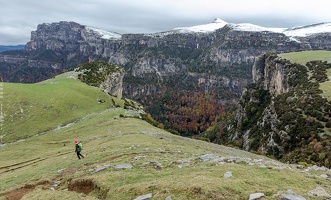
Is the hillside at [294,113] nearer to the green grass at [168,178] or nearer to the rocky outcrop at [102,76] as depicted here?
the green grass at [168,178]

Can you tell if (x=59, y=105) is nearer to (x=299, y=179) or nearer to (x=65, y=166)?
(x=65, y=166)

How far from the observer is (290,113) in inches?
2842

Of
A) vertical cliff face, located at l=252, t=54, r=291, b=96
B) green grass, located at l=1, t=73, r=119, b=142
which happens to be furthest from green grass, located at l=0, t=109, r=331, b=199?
vertical cliff face, located at l=252, t=54, r=291, b=96

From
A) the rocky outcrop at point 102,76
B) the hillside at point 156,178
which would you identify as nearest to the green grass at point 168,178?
the hillside at point 156,178

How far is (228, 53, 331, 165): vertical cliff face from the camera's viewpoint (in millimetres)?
60094

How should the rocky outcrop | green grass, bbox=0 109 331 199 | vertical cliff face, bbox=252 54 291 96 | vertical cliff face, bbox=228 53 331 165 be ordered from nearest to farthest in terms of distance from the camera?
1. green grass, bbox=0 109 331 199
2. vertical cliff face, bbox=228 53 331 165
3. vertical cliff face, bbox=252 54 291 96
4. the rocky outcrop

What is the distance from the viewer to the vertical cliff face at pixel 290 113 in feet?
197

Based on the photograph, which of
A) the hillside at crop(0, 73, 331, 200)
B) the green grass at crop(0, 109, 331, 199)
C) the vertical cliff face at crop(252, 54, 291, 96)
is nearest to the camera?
the green grass at crop(0, 109, 331, 199)

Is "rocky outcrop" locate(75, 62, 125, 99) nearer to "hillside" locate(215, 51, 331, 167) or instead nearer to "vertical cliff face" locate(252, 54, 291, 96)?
"hillside" locate(215, 51, 331, 167)

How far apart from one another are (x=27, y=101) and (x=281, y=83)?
94.8 m

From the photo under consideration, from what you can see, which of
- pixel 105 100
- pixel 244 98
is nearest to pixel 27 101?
pixel 105 100

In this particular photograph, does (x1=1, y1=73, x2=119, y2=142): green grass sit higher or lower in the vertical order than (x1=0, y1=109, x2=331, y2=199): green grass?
lower

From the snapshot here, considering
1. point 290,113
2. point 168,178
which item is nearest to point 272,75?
point 290,113

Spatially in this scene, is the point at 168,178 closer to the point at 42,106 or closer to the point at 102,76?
the point at 42,106
